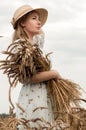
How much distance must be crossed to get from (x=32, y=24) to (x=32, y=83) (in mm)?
482

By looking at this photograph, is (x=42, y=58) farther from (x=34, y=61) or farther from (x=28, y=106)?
→ (x=28, y=106)

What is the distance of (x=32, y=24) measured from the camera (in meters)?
2.89

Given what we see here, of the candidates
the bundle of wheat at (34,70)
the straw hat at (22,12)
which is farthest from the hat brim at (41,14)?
the bundle of wheat at (34,70)

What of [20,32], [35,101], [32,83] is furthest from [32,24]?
[35,101]

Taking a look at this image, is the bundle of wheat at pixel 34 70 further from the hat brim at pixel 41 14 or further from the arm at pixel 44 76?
the hat brim at pixel 41 14

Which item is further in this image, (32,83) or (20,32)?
(20,32)

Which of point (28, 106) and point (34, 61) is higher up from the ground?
point (34, 61)

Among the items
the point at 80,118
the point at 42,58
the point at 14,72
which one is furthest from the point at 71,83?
the point at 80,118

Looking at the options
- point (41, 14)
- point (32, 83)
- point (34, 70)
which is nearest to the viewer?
point (34, 70)

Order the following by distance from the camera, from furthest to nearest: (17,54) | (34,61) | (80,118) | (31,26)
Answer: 1. (31,26)
2. (34,61)
3. (17,54)
4. (80,118)

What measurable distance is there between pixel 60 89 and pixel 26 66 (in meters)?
0.34

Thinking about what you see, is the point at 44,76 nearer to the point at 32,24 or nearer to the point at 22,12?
the point at 32,24

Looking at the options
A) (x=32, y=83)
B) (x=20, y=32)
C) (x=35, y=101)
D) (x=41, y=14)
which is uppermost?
(x=41, y=14)

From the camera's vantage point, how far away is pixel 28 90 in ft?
8.90
